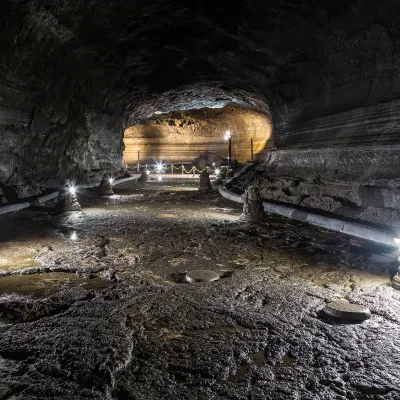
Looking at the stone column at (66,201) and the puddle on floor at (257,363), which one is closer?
the puddle on floor at (257,363)

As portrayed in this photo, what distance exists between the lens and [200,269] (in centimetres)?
533

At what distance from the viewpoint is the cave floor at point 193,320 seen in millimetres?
2566

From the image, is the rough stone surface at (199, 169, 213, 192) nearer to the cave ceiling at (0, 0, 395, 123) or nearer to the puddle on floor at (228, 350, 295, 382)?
the cave ceiling at (0, 0, 395, 123)

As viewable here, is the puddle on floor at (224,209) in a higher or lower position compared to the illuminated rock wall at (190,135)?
lower

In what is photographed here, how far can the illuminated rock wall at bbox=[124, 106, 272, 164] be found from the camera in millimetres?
36219

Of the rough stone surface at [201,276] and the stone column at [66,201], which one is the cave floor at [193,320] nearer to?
the rough stone surface at [201,276]

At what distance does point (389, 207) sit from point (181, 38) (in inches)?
391

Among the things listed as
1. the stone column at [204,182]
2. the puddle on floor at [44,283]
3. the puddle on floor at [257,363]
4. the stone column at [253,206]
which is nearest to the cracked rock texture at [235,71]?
the stone column at [253,206]

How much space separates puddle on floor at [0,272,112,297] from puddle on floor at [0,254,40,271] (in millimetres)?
445

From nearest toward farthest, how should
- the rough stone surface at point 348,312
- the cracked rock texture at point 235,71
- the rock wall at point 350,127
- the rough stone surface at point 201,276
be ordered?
the rough stone surface at point 348,312, the rough stone surface at point 201,276, the rock wall at point 350,127, the cracked rock texture at point 235,71

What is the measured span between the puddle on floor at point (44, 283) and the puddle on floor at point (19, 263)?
445 millimetres

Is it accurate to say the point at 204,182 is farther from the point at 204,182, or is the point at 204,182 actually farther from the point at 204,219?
the point at 204,219

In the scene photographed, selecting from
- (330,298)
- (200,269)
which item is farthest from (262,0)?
(330,298)

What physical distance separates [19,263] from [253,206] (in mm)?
5602
